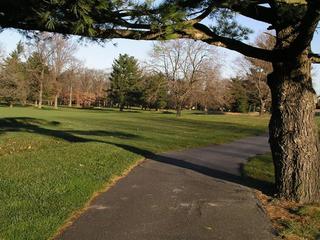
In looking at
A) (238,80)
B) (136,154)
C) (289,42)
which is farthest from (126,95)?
(289,42)

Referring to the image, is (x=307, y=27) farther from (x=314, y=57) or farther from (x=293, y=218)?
(x=293, y=218)

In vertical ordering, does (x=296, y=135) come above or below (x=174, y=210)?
Result: above

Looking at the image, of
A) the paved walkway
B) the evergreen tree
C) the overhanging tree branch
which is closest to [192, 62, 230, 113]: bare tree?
the evergreen tree

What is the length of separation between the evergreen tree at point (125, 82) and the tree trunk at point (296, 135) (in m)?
82.0

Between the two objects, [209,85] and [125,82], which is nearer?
[209,85]

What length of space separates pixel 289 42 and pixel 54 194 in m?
5.01

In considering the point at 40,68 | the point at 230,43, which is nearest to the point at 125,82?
the point at 40,68

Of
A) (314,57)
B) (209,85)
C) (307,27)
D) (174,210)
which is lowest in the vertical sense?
(174,210)

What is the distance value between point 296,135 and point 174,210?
268 cm

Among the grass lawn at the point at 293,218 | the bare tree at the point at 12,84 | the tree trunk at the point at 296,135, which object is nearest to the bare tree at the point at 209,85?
the bare tree at the point at 12,84

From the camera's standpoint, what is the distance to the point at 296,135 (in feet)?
28.0

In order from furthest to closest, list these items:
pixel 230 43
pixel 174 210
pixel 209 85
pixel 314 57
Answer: pixel 209 85 < pixel 230 43 < pixel 314 57 < pixel 174 210

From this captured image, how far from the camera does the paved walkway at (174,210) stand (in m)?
6.25

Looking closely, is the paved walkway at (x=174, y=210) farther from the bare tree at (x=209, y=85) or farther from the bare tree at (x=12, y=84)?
the bare tree at (x=12, y=84)
